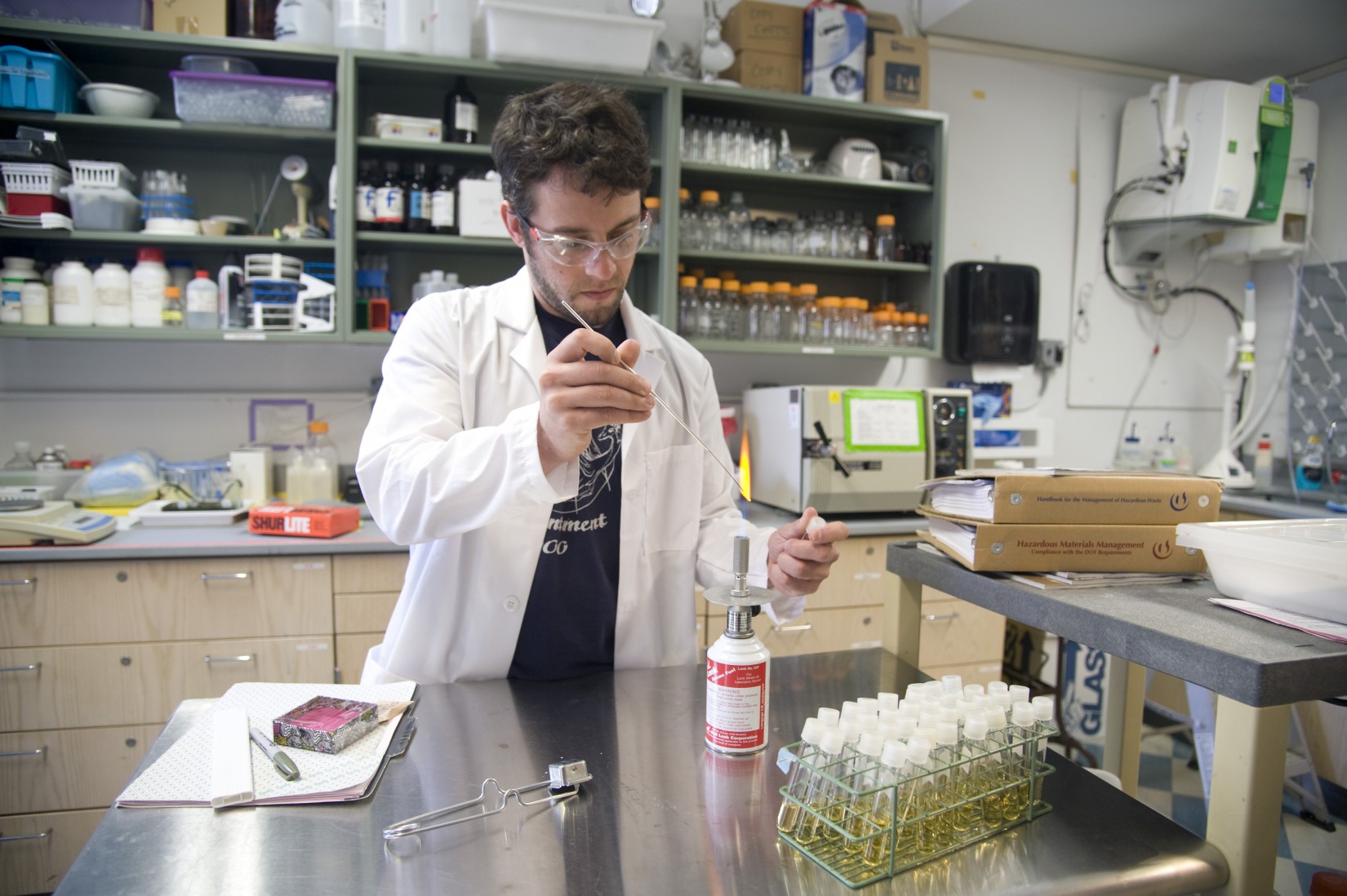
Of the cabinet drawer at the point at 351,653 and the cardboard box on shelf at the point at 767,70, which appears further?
the cardboard box on shelf at the point at 767,70

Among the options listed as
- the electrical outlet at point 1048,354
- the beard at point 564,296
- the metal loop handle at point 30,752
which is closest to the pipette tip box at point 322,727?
the beard at point 564,296

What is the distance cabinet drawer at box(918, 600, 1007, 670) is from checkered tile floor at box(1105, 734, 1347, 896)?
1.92 feet

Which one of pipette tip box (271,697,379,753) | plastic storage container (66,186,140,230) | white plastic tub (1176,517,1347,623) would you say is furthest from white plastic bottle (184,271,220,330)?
white plastic tub (1176,517,1347,623)

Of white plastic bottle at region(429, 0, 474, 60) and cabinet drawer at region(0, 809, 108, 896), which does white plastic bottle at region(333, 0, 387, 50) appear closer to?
white plastic bottle at region(429, 0, 474, 60)

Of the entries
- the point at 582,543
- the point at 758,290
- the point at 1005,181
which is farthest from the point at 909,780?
the point at 1005,181

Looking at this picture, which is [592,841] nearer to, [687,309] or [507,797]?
[507,797]

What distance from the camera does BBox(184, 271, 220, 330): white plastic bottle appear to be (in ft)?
8.29

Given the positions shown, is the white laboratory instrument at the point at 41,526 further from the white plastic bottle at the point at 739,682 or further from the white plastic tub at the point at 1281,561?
the white plastic tub at the point at 1281,561

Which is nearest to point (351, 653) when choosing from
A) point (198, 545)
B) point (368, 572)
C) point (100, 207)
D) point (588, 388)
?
point (368, 572)

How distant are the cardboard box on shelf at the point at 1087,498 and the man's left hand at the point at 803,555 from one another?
0.66 feet

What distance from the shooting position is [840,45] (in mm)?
2898

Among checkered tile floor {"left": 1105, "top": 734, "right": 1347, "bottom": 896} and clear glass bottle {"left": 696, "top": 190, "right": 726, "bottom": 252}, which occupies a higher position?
clear glass bottle {"left": 696, "top": 190, "right": 726, "bottom": 252}

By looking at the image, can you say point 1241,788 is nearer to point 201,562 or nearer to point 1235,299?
point 201,562

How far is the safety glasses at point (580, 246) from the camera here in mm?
1304
